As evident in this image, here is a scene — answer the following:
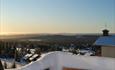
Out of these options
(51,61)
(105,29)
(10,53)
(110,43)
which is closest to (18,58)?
(10,53)

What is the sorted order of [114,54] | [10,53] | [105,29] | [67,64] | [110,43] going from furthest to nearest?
1. [10,53]
2. [105,29]
3. [110,43]
4. [114,54]
5. [67,64]

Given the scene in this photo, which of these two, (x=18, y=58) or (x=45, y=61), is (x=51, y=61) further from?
(x=18, y=58)

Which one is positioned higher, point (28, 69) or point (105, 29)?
point (105, 29)

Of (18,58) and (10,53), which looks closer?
(18,58)

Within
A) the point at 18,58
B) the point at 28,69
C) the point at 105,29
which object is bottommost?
the point at 18,58

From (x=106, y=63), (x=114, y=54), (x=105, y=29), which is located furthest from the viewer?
(x=105, y=29)

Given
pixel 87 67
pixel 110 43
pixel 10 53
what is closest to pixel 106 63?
pixel 87 67

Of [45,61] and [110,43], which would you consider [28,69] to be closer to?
[45,61]
